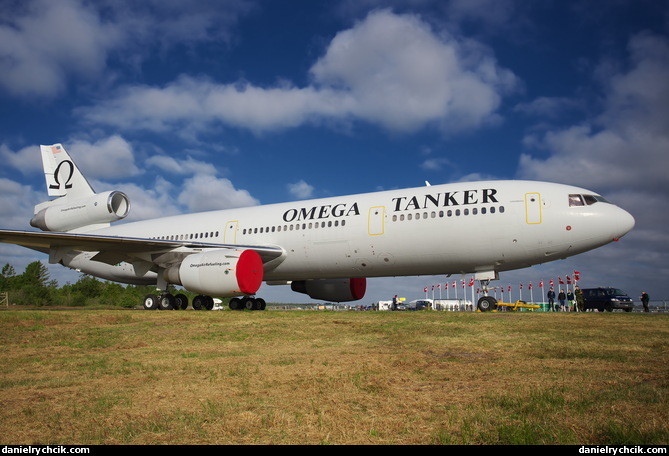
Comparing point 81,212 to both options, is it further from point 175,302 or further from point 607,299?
point 607,299

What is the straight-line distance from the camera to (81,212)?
23.0 m

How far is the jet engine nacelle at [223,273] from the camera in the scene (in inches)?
656

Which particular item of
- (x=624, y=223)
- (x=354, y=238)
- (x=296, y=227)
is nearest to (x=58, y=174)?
(x=296, y=227)

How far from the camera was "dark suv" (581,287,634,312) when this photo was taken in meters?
27.6

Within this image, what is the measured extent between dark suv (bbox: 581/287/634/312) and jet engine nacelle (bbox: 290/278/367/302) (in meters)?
16.0

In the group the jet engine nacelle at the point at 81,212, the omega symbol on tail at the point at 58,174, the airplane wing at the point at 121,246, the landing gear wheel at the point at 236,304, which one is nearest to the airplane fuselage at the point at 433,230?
the airplane wing at the point at 121,246

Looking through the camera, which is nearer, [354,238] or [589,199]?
[589,199]

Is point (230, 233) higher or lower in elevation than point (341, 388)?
higher

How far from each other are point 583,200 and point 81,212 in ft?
71.0

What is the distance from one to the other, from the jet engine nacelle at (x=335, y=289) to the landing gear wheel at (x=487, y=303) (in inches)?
277

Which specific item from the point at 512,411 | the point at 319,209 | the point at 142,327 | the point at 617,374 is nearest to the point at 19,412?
the point at 512,411

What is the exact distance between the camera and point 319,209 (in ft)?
61.1

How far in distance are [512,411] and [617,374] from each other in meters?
2.16

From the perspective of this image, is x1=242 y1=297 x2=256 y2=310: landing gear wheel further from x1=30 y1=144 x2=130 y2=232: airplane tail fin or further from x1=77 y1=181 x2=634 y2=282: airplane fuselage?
x1=30 y1=144 x2=130 y2=232: airplane tail fin
